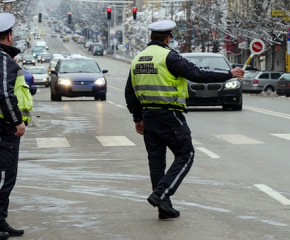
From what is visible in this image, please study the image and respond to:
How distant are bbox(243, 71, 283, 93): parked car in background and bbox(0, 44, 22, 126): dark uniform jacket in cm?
4546

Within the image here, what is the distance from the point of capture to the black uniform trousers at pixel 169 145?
8.45 meters

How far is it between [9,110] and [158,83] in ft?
5.12

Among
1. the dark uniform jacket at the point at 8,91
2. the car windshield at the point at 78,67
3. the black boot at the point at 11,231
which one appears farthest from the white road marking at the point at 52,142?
the car windshield at the point at 78,67

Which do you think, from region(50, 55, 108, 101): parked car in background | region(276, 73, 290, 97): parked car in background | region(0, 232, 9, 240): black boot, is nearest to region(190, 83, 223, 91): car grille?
region(50, 55, 108, 101): parked car in background

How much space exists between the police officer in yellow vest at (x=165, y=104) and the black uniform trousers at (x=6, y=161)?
130 cm

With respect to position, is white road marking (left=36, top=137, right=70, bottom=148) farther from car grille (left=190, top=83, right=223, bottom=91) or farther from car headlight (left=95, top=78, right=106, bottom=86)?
car headlight (left=95, top=78, right=106, bottom=86)

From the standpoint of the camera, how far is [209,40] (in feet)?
266

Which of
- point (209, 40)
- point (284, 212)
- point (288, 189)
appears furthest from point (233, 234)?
point (209, 40)

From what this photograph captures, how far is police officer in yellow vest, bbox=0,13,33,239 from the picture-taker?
294 inches

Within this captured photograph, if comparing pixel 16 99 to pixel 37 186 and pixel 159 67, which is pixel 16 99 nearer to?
pixel 159 67

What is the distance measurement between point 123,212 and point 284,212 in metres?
1.41

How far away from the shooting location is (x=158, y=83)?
8516mm

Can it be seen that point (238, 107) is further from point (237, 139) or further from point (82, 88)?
point (237, 139)

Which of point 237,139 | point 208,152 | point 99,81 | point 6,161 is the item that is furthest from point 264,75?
point 6,161
